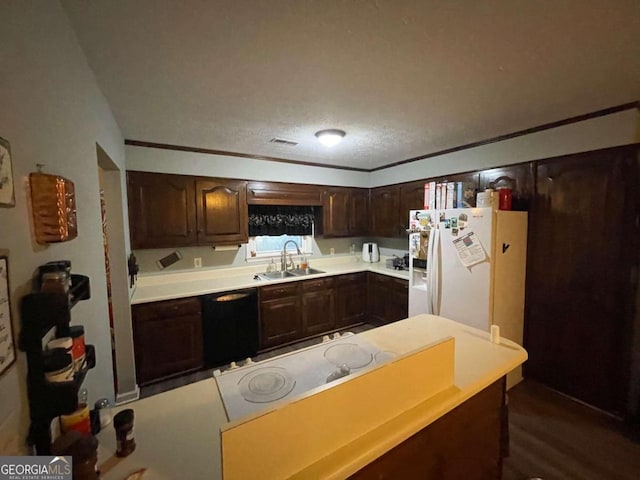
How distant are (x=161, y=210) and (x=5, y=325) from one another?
7.83 feet

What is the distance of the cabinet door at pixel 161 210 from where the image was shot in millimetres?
2580

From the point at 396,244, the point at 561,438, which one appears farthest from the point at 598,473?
the point at 396,244

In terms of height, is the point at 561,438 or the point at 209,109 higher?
the point at 209,109

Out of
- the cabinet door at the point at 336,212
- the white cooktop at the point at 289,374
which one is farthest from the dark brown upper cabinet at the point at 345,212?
the white cooktop at the point at 289,374

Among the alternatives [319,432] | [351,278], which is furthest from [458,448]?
[351,278]

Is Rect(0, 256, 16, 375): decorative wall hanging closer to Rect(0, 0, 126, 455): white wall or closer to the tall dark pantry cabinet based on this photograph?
Rect(0, 0, 126, 455): white wall

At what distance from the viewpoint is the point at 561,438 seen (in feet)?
6.08

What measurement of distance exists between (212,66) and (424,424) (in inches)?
73.6

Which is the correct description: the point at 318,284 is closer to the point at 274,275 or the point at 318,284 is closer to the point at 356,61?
the point at 274,275

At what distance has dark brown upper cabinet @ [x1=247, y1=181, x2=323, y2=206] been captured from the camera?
3.22m

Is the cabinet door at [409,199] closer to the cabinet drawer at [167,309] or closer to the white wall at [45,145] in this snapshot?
the cabinet drawer at [167,309]

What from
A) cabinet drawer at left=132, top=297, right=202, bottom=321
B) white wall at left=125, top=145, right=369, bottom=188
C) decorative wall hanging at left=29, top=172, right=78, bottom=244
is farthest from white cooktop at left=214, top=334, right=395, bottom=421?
white wall at left=125, top=145, right=369, bottom=188

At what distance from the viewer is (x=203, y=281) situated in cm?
307

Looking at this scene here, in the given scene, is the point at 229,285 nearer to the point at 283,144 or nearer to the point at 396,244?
the point at 283,144
